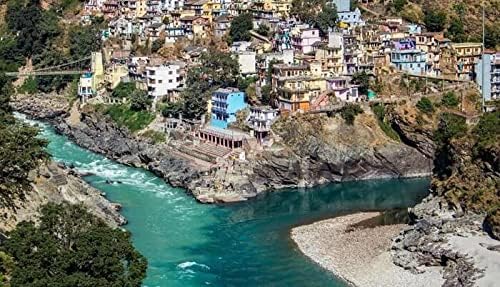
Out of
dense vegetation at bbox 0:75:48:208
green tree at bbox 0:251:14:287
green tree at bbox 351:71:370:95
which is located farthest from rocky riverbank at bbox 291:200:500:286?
green tree at bbox 0:251:14:287

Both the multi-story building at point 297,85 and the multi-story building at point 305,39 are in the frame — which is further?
the multi-story building at point 305,39

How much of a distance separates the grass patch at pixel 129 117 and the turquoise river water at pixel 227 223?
8.39 feet

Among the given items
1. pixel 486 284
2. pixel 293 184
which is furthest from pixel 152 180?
pixel 486 284

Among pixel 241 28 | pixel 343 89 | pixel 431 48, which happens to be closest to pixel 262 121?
pixel 343 89

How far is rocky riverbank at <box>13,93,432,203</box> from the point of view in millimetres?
36156

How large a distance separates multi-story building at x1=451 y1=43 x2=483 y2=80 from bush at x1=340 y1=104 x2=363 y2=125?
6.91 meters

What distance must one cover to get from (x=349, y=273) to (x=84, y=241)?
11244 millimetres

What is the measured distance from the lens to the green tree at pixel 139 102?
44594 mm

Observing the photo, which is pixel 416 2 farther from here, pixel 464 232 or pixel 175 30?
pixel 464 232

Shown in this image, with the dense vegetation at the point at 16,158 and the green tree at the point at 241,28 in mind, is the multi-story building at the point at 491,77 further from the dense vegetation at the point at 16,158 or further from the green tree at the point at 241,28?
the dense vegetation at the point at 16,158

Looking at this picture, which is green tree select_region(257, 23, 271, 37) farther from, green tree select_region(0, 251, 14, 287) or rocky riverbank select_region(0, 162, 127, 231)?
green tree select_region(0, 251, 14, 287)

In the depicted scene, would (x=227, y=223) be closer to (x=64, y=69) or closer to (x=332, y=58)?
(x=332, y=58)

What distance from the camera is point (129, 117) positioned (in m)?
44.2

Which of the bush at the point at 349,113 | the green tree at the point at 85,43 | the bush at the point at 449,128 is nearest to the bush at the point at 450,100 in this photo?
the bush at the point at 449,128
